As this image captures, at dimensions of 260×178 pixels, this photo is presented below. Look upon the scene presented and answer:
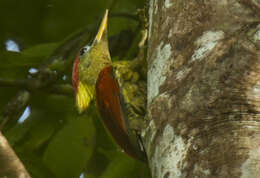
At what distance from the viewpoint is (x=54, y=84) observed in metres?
3.37

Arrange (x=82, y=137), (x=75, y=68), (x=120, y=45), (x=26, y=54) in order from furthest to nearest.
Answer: (x=120, y=45), (x=75, y=68), (x=26, y=54), (x=82, y=137)

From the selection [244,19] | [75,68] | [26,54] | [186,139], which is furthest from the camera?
[75,68]

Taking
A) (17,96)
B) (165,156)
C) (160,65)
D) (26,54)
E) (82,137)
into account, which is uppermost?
(160,65)

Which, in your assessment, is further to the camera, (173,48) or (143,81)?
(143,81)

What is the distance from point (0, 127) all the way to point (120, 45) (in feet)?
3.83

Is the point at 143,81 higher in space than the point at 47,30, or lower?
lower

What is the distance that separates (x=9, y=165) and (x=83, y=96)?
1970 millimetres

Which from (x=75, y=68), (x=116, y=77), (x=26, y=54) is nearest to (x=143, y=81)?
(x=116, y=77)

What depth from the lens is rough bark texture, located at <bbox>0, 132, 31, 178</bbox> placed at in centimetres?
148

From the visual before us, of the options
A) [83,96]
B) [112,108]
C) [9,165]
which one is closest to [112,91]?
[112,108]

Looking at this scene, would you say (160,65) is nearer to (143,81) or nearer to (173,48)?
(173,48)

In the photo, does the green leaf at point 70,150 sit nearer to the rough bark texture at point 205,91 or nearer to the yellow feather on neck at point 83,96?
the yellow feather on neck at point 83,96

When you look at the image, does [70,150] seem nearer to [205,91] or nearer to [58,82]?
[58,82]

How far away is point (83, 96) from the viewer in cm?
345
